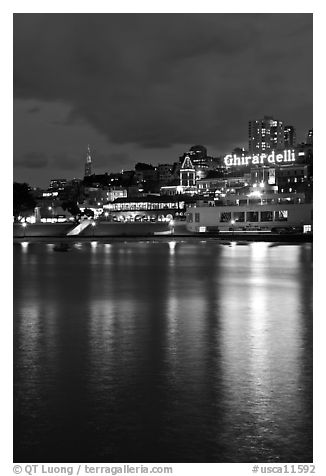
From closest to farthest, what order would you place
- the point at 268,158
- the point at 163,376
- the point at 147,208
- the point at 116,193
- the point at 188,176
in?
the point at 163,376 < the point at 268,158 < the point at 147,208 < the point at 188,176 < the point at 116,193

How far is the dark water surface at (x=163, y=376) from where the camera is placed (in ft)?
20.8

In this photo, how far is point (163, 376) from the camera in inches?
347

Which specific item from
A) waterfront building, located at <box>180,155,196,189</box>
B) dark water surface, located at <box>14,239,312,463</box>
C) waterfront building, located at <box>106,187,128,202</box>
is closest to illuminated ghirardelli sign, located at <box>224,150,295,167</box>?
waterfront building, located at <box>180,155,196,189</box>

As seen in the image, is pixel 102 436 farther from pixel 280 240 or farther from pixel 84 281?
pixel 280 240

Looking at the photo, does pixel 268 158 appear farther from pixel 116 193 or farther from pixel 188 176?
pixel 116 193

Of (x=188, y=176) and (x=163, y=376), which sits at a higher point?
(x=188, y=176)

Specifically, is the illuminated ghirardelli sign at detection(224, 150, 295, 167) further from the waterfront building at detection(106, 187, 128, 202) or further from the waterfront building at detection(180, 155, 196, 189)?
the waterfront building at detection(106, 187, 128, 202)

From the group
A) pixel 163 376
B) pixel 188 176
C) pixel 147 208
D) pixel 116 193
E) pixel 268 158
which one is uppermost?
pixel 188 176

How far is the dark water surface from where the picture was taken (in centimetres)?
633

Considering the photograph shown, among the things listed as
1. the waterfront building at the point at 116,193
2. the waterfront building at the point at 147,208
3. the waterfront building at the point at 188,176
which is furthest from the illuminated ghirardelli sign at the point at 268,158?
the waterfront building at the point at 116,193

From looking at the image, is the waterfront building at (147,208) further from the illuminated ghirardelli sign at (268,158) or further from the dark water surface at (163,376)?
the dark water surface at (163,376)

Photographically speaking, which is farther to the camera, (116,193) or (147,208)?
(116,193)

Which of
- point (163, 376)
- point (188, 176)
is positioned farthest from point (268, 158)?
point (163, 376)
